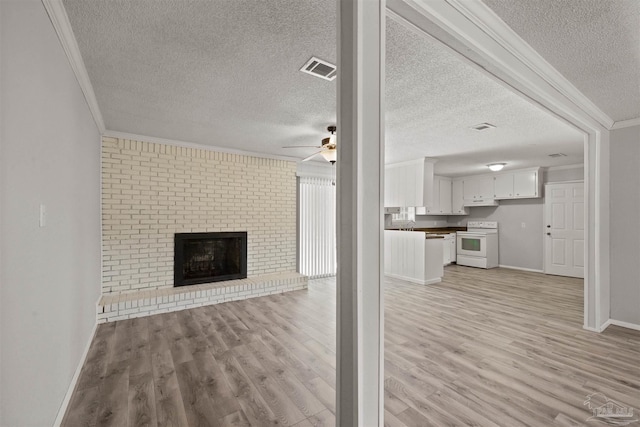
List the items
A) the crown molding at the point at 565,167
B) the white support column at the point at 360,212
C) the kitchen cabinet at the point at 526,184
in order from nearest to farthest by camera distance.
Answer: the white support column at the point at 360,212 < the crown molding at the point at 565,167 < the kitchen cabinet at the point at 526,184

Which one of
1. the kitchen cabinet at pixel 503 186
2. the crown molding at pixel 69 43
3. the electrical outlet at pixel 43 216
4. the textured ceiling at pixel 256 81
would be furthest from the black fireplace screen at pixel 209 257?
the kitchen cabinet at pixel 503 186

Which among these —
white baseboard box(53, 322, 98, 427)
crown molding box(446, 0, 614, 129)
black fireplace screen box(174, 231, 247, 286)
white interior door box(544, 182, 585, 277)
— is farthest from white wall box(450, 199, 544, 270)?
white baseboard box(53, 322, 98, 427)

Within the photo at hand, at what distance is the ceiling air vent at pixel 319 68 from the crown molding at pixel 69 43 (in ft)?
4.79

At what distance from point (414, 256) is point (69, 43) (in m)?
5.61

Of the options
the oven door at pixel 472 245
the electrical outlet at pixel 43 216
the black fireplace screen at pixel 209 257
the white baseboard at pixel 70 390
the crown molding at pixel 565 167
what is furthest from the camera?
the oven door at pixel 472 245

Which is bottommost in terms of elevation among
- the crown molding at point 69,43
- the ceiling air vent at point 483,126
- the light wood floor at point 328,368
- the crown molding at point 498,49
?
the light wood floor at point 328,368

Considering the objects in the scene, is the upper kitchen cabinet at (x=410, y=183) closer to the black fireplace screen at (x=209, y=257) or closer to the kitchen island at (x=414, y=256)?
the kitchen island at (x=414, y=256)

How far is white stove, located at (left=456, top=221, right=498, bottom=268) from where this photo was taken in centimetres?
735

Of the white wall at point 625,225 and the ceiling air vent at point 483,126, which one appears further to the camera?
the ceiling air vent at point 483,126

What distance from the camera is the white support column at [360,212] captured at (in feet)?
3.26

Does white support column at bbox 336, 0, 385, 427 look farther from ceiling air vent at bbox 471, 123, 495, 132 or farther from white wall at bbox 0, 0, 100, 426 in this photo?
ceiling air vent at bbox 471, 123, 495, 132

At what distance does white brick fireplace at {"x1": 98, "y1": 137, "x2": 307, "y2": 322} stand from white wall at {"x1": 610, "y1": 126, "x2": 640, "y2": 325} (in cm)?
431

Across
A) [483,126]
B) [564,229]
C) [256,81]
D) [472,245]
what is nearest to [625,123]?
[483,126]

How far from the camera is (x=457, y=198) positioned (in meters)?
8.29
